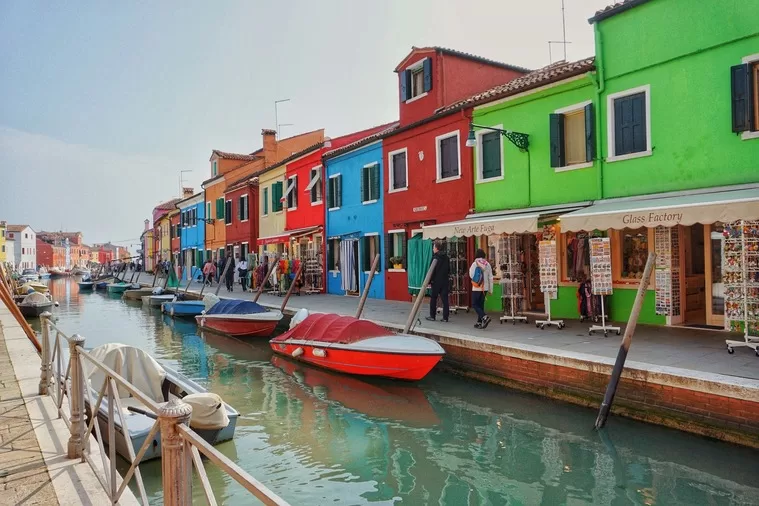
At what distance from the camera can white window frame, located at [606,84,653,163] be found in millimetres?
10680

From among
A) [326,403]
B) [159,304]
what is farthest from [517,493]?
[159,304]

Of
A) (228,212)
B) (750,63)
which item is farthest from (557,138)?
(228,212)

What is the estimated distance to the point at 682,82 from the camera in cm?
1016

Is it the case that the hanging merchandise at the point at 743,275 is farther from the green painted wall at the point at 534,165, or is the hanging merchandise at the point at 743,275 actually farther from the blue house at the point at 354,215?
the blue house at the point at 354,215

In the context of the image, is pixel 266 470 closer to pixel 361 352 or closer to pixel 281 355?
pixel 361 352

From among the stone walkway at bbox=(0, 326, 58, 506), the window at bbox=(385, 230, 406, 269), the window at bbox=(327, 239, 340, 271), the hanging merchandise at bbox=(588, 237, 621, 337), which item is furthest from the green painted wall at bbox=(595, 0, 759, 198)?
the window at bbox=(327, 239, 340, 271)

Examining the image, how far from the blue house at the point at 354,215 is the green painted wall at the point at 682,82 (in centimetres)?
878

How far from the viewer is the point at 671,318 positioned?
10.3 metres

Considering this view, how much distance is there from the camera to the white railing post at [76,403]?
445cm

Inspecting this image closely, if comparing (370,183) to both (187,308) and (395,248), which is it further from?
(187,308)

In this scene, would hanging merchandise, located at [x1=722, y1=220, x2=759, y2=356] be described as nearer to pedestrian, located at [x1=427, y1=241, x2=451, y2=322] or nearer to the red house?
pedestrian, located at [x1=427, y1=241, x2=451, y2=322]

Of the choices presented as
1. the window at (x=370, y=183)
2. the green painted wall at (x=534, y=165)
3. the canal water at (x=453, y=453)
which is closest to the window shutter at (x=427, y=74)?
the green painted wall at (x=534, y=165)

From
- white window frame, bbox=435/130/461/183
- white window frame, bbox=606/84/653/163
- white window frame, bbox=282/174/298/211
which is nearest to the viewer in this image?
white window frame, bbox=606/84/653/163

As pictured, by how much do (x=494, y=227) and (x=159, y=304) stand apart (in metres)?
19.5
